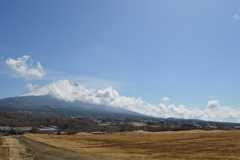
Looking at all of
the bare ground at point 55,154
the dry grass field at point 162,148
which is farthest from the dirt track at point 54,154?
the dry grass field at point 162,148

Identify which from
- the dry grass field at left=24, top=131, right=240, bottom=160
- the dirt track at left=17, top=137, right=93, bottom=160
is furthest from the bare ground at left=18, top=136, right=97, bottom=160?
the dry grass field at left=24, top=131, right=240, bottom=160

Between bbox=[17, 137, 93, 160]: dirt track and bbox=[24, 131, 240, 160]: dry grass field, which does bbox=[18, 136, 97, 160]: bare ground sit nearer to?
bbox=[17, 137, 93, 160]: dirt track

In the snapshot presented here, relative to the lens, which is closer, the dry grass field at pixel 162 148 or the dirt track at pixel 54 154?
the dirt track at pixel 54 154

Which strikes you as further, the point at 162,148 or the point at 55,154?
the point at 162,148

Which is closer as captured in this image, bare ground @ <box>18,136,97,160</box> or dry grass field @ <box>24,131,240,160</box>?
bare ground @ <box>18,136,97,160</box>

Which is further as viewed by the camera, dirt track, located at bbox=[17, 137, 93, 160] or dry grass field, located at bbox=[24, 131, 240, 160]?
dry grass field, located at bbox=[24, 131, 240, 160]

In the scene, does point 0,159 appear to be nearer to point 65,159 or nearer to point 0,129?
point 65,159

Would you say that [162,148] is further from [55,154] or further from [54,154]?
[54,154]

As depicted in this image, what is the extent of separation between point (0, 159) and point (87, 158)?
11252 millimetres

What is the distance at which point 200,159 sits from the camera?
981 inches

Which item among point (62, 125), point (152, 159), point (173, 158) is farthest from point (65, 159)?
point (62, 125)

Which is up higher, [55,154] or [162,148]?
[162,148]

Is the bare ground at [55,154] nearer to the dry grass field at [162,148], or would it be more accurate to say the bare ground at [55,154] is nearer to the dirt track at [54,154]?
the dirt track at [54,154]

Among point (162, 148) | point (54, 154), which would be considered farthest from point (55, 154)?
point (162, 148)
